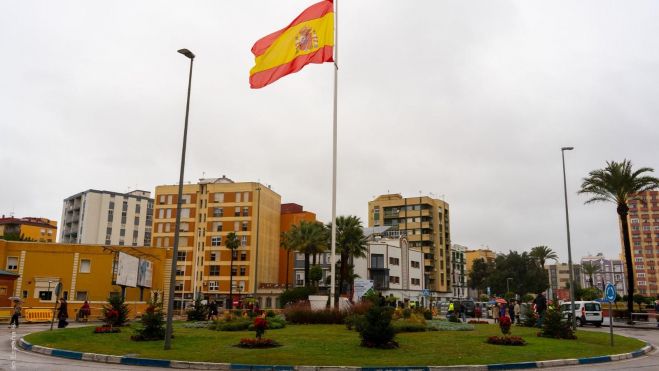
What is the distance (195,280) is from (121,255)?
171 feet

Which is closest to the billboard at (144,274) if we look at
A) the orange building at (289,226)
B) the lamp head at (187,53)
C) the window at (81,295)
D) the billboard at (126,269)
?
the billboard at (126,269)

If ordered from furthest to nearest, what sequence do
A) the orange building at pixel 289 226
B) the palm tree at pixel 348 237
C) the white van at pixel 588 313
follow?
the orange building at pixel 289 226, the palm tree at pixel 348 237, the white van at pixel 588 313

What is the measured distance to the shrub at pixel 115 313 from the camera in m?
23.2

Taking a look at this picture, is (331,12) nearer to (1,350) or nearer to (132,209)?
(1,350)

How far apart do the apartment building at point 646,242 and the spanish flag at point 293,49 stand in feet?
545

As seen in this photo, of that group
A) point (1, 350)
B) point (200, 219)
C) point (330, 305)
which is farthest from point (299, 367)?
point (200, 219)

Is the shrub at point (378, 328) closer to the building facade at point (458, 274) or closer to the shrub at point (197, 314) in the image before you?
the shrub at point (197, 314)

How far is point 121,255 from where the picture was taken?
123 feet

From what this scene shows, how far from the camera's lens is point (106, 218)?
119500 millimetres

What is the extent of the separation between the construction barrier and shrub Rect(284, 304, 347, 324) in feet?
61.9

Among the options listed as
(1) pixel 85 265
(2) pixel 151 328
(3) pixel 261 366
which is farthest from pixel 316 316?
(1) pixel 85 265

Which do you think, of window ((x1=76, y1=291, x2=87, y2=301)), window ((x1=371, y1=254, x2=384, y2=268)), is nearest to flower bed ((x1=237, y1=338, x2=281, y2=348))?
window ((x1=76, y1=291, x2=87, y2=301))

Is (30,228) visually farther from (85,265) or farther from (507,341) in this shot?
(507,341)

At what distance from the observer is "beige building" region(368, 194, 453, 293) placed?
104 meters
